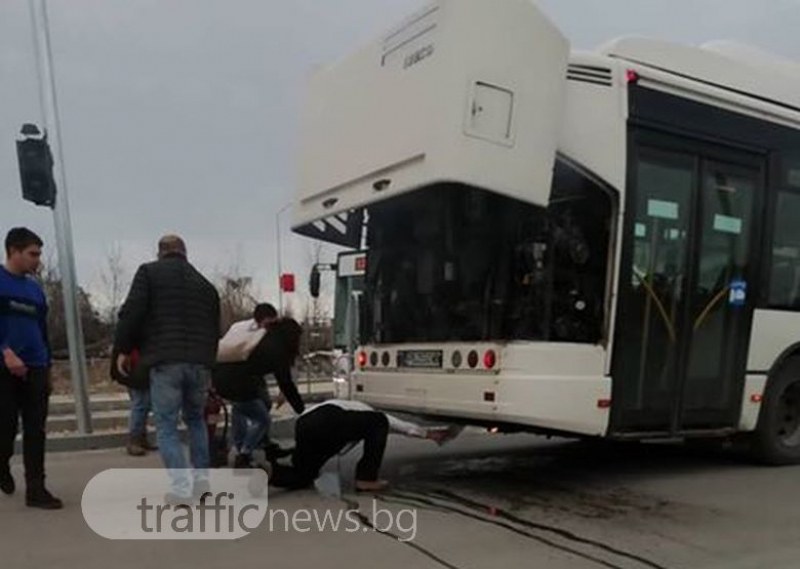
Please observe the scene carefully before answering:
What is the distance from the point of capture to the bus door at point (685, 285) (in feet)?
24.9

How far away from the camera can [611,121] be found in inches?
294

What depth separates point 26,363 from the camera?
6.80 m

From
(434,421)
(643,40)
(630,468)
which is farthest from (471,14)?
(630,468)

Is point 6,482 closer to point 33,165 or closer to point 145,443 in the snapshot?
point 145,443

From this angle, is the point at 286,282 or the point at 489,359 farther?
the point at 286,282

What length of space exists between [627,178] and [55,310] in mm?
26569

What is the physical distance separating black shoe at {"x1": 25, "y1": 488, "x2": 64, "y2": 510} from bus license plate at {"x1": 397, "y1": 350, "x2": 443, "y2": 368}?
289 cm

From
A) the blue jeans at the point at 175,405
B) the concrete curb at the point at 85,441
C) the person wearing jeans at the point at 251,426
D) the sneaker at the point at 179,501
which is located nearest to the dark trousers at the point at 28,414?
the blue jeans at the point at 175,405

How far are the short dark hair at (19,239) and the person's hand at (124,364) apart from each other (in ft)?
3.36

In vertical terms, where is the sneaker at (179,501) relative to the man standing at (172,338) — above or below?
below

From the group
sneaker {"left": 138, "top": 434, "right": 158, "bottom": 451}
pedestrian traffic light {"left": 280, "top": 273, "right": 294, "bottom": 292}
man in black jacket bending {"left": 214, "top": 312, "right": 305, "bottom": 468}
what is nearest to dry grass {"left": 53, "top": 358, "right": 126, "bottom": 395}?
pedestrian traffic light {"left": 280, "top": 273, "right": 294, "bottom": 292}

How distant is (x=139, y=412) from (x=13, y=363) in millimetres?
3417

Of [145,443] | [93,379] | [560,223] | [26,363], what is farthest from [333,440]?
[93,379]

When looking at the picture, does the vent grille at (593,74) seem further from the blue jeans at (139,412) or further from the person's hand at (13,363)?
Result: the blue jeans at (139,412)
